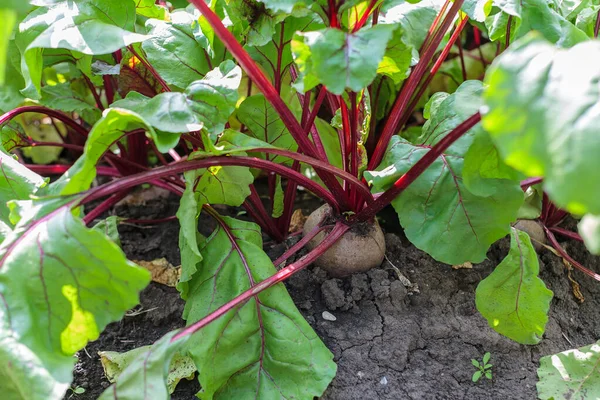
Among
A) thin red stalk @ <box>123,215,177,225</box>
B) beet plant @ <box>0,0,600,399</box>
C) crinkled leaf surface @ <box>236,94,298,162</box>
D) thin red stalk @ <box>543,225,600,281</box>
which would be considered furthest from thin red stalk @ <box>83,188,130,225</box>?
thin red stalk @ <box>543,225,600,281</box>

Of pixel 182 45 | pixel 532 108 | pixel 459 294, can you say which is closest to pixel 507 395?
pixel 459 294

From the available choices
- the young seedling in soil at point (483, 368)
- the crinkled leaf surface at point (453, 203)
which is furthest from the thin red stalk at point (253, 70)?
the young seedling in soil at point (483, 368)

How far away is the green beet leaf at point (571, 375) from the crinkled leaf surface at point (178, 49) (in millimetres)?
1252

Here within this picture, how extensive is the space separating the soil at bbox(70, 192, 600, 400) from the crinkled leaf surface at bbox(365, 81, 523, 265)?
27 cm

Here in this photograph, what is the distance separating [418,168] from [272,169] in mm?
370

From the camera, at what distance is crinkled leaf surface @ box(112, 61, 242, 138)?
4.31 feet

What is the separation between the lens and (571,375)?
58.5 inches

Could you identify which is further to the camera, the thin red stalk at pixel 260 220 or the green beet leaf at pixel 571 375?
the thin red stalk at pixel 260 220

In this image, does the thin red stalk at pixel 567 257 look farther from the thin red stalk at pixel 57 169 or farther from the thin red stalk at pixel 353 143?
the thin red stalk at pixel 57 169

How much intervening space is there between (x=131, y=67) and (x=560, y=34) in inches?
48.9

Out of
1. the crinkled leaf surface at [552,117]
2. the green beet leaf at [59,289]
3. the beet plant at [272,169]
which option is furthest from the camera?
the green beet leaf at [59,289]

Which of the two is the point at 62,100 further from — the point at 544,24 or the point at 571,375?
the point at 571,375

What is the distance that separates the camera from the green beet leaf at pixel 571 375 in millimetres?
1463

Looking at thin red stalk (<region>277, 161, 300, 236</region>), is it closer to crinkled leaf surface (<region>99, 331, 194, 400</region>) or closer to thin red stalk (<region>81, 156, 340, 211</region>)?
thin red stalk (<region>81, 156, 340, 211</region>)
